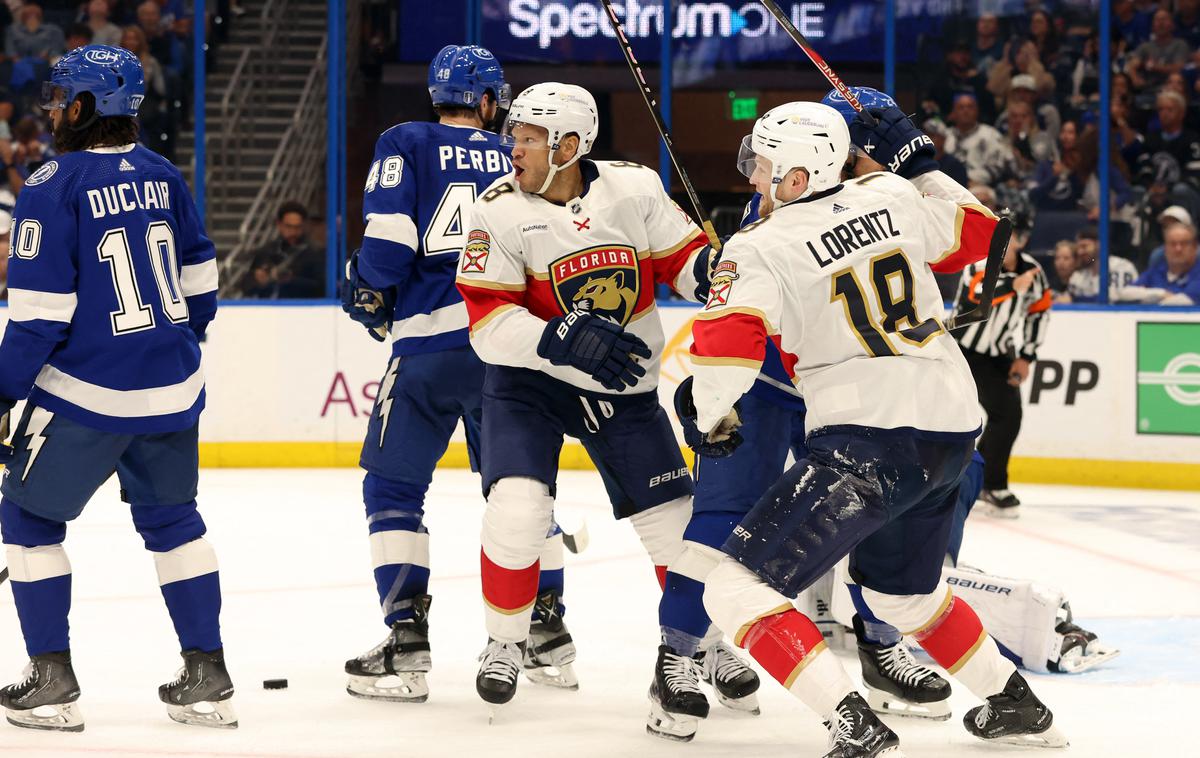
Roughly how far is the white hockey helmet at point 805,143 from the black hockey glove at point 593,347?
1.47 feet

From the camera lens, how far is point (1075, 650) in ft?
13.0

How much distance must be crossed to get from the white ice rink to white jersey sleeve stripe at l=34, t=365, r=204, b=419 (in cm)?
67

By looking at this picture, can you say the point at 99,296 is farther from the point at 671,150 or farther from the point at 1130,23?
the point at 1130,23

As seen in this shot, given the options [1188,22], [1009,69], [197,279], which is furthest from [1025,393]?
[197,279]

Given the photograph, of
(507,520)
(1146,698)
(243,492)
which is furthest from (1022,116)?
(507,520)

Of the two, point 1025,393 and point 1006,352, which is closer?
point 1006,352

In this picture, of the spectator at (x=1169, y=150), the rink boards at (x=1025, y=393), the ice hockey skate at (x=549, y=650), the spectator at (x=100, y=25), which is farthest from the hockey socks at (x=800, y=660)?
the spectator at (x=100, y=25)

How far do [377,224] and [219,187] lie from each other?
17.5ft

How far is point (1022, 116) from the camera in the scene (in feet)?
28.8

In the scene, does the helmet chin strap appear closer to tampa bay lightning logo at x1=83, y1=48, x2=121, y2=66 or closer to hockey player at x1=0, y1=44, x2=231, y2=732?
hockey player at x1=0, y1=44, x2=231, y2=732

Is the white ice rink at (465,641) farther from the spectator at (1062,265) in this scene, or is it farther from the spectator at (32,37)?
the spectator at (32,37)

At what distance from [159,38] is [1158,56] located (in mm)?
5433

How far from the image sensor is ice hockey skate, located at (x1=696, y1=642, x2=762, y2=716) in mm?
3521

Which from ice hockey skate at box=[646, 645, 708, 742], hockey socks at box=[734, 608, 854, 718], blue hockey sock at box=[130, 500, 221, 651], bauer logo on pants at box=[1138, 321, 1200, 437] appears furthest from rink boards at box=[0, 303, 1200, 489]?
hockey socks at box=[734, 608, 854, 718]
